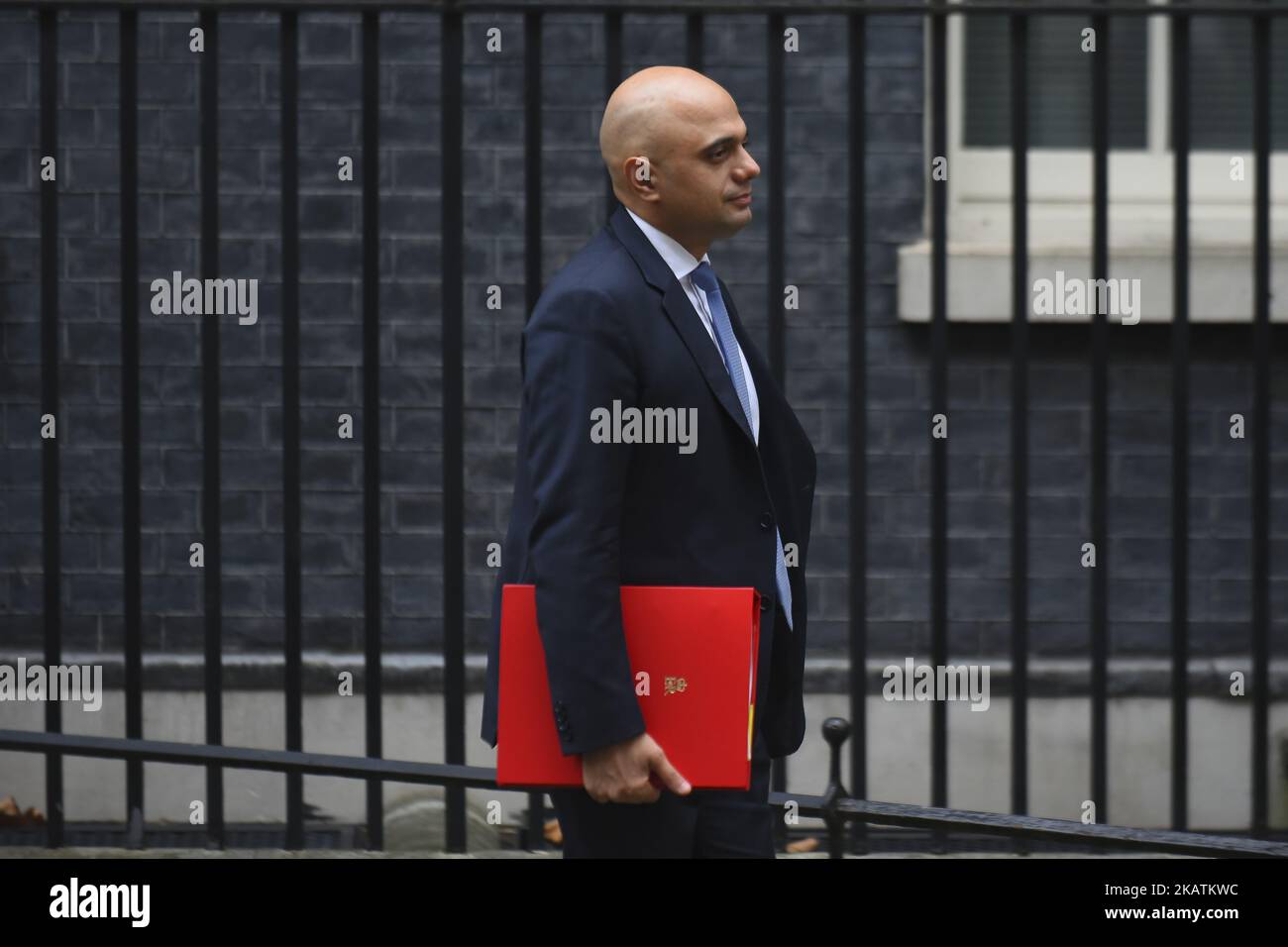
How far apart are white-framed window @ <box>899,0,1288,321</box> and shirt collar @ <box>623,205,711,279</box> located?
307cm

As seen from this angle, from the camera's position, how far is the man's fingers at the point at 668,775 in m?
2.77

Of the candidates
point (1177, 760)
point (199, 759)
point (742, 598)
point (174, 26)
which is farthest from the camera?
point (174, 26)

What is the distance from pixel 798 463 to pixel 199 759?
5.65 feet

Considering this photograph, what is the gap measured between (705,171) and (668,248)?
16 cm

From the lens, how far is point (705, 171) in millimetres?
2910

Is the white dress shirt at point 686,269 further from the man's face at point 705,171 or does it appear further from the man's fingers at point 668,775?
the man's fingers at point 668,775

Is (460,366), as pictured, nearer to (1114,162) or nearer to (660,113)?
(660,113)

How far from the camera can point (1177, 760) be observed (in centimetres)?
449

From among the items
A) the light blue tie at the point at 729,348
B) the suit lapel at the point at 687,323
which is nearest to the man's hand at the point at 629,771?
the light blue tie at the point at 729,348

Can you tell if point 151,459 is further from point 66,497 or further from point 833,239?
point 833,239

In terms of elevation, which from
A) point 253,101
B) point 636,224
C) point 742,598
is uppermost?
point 253,101

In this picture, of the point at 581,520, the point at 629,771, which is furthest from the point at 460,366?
the point at 629,771

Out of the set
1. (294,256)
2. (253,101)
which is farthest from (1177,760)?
(253,101)

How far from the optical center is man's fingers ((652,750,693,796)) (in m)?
2.77
